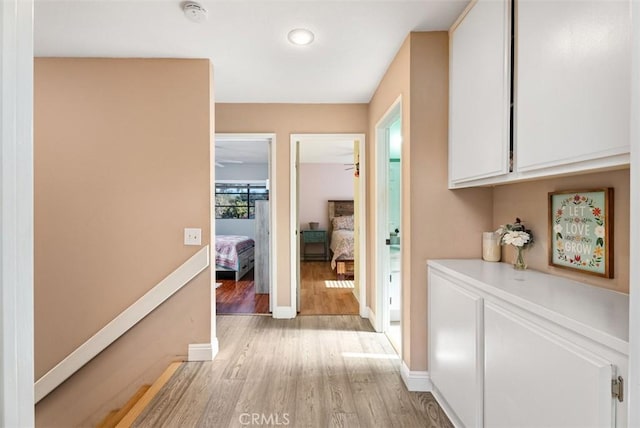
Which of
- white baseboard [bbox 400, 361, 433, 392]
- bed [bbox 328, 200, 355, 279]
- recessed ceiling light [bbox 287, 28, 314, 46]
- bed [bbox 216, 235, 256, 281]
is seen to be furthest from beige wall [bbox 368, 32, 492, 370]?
bed [bbox 216, 235, 256, 281]

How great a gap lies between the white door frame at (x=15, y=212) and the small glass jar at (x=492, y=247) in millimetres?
2185

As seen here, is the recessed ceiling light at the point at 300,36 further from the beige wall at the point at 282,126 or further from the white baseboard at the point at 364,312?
the white baseboard at the point at 364,312

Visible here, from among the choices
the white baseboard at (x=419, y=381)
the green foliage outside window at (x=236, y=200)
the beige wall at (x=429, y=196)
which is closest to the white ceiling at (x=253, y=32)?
the beige wall at (x=429, y=196)

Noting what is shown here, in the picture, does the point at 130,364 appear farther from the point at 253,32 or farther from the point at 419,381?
the point at 253,32

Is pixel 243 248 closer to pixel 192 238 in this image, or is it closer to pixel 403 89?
pixel 192 238

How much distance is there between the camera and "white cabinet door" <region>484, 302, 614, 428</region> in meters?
0.89

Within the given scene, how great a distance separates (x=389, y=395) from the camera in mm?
2072

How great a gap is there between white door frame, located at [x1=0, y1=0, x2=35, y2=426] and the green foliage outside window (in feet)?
24.6

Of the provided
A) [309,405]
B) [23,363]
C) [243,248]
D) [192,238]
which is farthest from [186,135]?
[243,248]

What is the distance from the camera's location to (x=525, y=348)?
3.86ft

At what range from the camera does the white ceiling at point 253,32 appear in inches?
Answer: 74.9

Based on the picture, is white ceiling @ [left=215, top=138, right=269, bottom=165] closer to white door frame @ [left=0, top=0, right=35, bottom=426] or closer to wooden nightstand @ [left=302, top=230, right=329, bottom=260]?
wooden nightstand @ [left=302, top=230, right=329, bottom=260]

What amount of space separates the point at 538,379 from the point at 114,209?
9.39ft

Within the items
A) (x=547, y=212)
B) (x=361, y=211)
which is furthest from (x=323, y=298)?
(x=547, y=212)
